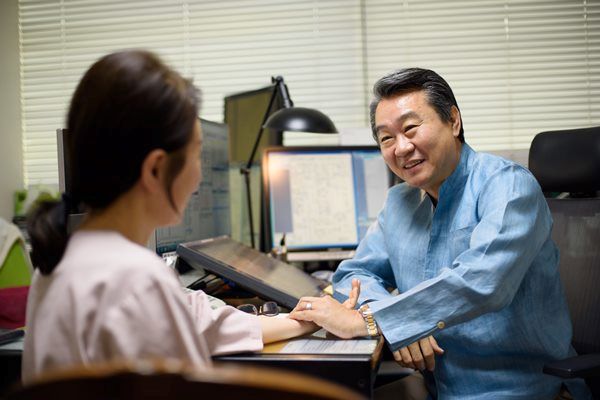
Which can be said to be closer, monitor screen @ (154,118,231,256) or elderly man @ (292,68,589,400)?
elderly man @ (292,68,589,400)

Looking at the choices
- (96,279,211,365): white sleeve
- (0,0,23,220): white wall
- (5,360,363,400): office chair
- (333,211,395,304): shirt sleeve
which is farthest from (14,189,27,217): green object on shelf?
(5,360,363,400): office chair

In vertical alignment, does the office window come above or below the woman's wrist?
above

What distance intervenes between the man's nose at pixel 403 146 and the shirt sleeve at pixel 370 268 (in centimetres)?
28

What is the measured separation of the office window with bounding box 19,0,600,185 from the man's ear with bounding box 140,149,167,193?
8.29 ft

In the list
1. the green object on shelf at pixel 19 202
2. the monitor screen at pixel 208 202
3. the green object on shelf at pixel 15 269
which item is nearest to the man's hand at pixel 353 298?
the monitor screen at pixel 208 202

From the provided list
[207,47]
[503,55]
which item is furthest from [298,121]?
→ [503,55]

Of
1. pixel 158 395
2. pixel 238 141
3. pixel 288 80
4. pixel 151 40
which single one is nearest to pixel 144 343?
pixel 158 395

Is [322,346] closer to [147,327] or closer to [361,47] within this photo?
[147,327]

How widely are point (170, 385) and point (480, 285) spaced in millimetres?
963

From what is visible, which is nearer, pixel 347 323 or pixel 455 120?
pixel 347 323

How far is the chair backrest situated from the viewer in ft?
5.58

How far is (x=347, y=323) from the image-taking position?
122 centimetres

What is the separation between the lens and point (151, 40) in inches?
136

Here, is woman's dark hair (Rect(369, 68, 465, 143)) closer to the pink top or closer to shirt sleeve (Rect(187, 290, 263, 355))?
shirt sleeve (Rect(187, 290, 263, 355))
